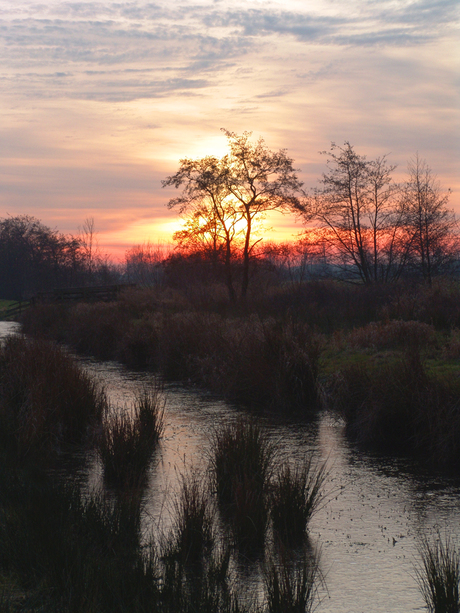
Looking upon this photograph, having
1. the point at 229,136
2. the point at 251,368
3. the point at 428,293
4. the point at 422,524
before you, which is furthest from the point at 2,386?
the point at 229,136

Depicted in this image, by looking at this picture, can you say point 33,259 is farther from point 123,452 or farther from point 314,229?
point 123,452

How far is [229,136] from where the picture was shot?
135 ft

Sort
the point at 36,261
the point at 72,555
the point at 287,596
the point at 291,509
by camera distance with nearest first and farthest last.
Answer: the point at 287,596 < the point at 72,555 < the point at 291,509 < the point at 36,261

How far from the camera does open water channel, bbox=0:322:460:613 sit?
5.56 m

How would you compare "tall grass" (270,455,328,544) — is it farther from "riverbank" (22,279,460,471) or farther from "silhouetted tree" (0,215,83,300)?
"silhouetted tree" (0,215,83,300)

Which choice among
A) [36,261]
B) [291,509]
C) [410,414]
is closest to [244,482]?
[291,509]

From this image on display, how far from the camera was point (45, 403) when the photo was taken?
1045 centimetres

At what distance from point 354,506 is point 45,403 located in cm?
562

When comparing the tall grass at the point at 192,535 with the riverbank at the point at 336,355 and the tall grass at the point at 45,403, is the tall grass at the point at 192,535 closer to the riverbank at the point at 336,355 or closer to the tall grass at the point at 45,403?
the tall grass at the point at 45,403

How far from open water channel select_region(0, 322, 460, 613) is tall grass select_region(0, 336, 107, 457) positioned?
4.18 ft

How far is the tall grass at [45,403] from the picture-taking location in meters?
9.80

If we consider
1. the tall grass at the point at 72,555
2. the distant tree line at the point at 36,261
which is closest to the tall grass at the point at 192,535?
the tall grass at the point at 72,555

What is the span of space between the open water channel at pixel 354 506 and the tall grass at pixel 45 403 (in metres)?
1.27

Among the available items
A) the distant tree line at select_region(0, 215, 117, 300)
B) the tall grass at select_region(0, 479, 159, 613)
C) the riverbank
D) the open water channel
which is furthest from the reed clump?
the distant tree line at select_region(0, 215, 117, 300)
